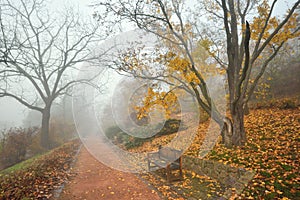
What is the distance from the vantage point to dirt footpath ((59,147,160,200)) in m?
4.84

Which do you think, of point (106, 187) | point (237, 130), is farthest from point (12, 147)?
point (237, 130)

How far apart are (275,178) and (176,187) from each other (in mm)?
2182

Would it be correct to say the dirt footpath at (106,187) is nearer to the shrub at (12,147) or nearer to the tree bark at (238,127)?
the tree bark at (238,127)

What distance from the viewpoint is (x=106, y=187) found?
548 centimetres

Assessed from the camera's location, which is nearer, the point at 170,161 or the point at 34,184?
the point at 34,184

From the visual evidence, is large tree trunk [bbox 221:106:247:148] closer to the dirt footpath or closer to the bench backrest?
the bench backrest

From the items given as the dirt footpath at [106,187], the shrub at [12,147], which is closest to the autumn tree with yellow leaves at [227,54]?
the dirt footpath at [106,187]

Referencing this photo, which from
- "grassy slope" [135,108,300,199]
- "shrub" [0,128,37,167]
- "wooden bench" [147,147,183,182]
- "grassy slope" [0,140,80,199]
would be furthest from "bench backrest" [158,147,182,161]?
"shrub" [0,128,37,167]

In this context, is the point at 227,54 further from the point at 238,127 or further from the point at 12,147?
the point at 12,147

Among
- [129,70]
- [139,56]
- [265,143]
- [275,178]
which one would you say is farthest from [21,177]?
[265,143]

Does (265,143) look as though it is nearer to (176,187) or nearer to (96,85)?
(176,187)

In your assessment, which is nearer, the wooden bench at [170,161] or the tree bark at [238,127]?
the wooden bench at [170,161]

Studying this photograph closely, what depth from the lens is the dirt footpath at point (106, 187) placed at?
190 inches

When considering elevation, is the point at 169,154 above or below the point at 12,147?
below
